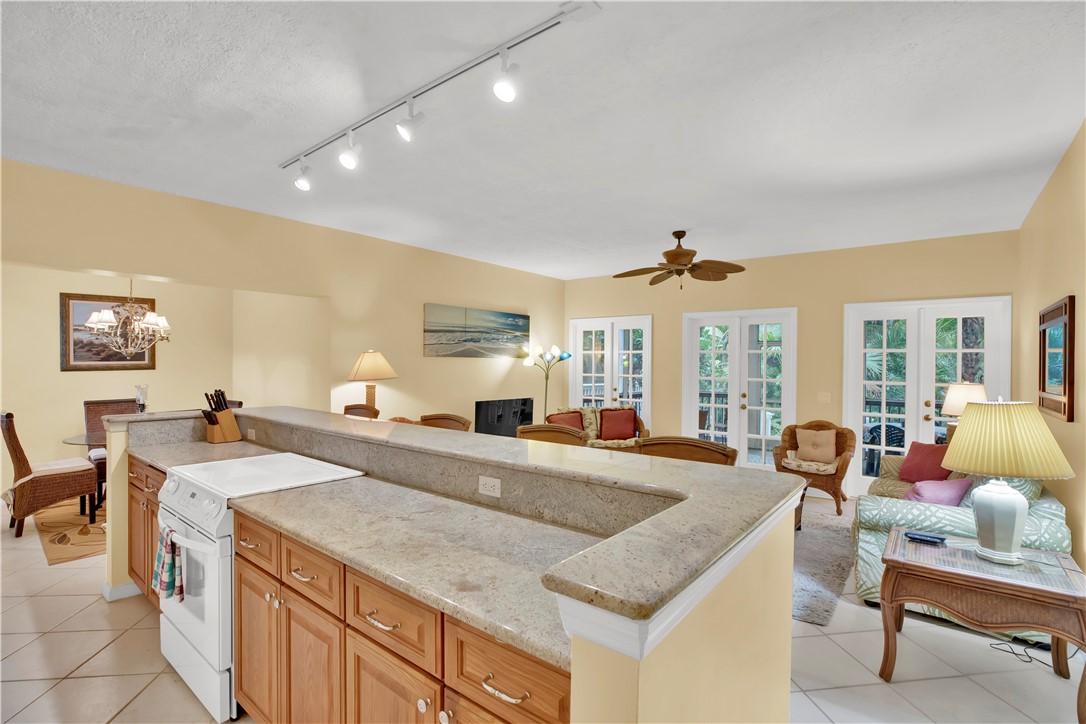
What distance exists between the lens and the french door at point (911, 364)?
178 inches

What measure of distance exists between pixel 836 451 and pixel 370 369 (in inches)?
173

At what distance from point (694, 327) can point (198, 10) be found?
18.0 feet

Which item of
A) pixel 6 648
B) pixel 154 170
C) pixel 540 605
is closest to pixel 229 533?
pixel 540 605

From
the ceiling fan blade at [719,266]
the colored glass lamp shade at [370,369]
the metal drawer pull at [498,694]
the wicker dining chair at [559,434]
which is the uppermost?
the ceiling fan blade at [719,266]

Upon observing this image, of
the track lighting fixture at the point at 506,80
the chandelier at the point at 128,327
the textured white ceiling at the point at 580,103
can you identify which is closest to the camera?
the textured white ceiling at the point at 580,103

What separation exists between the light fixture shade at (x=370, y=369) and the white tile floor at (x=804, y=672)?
6.98 ft

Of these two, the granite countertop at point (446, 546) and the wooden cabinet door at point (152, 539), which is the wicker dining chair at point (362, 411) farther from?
the granite countertop at point (446, 546)

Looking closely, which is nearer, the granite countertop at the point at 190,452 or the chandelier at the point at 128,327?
the granite countertop at the point at 190,452

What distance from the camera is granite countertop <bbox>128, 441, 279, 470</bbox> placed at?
2570 mm

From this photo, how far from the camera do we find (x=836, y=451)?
4.77 m

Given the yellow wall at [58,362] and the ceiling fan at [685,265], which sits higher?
the ceiling fan at [685,265]

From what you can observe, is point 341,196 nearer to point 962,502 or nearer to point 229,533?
point 229,533

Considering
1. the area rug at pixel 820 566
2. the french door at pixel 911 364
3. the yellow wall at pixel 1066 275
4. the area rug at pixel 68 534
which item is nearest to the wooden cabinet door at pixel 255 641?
the area rug at pixel 820 566

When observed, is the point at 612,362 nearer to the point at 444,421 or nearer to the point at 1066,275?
the point at 444,421
